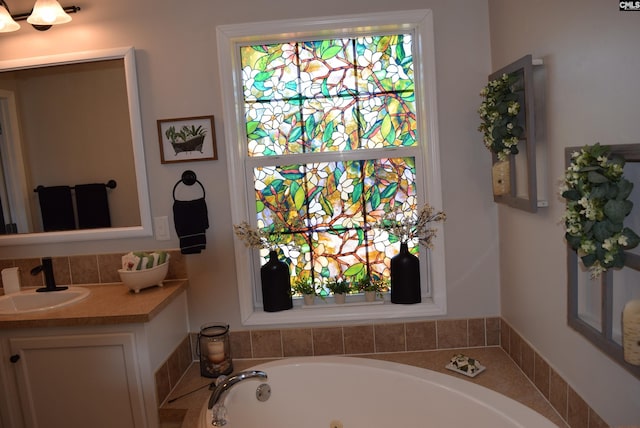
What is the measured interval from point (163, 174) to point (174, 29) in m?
0.71

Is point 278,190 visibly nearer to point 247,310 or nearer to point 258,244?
point 258,244

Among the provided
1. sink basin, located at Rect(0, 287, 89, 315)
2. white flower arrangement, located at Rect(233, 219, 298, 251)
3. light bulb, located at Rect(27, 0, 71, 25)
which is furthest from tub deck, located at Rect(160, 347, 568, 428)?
light bulb, located at Rect(27, 0, 71, 25)

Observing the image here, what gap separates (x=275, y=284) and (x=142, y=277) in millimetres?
638

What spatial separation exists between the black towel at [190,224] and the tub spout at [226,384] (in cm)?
68

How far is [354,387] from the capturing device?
208 cm

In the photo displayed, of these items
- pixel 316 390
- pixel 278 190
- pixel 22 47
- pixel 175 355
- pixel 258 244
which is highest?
pixel 22 47

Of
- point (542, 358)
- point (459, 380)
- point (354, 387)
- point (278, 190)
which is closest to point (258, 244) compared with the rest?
point (278, 190)

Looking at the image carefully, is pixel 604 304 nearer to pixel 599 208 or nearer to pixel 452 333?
pixel 599 208

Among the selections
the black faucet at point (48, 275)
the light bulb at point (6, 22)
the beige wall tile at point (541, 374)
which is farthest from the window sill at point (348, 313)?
the light bulb at point (6, 22)

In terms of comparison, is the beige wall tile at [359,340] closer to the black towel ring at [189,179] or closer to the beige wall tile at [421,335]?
the beige wall tile at [421,335]

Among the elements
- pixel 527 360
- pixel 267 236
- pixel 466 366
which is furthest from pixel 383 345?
pixel 267 236

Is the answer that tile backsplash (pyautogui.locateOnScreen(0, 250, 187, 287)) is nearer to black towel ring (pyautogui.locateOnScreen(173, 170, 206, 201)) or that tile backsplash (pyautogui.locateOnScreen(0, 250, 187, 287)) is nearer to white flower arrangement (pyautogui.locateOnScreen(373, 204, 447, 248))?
black towel ring (pyautogui.locateOnScreen(173, 170, 206, 201))

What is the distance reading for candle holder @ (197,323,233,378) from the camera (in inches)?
87.8

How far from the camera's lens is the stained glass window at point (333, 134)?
92.7 inches
